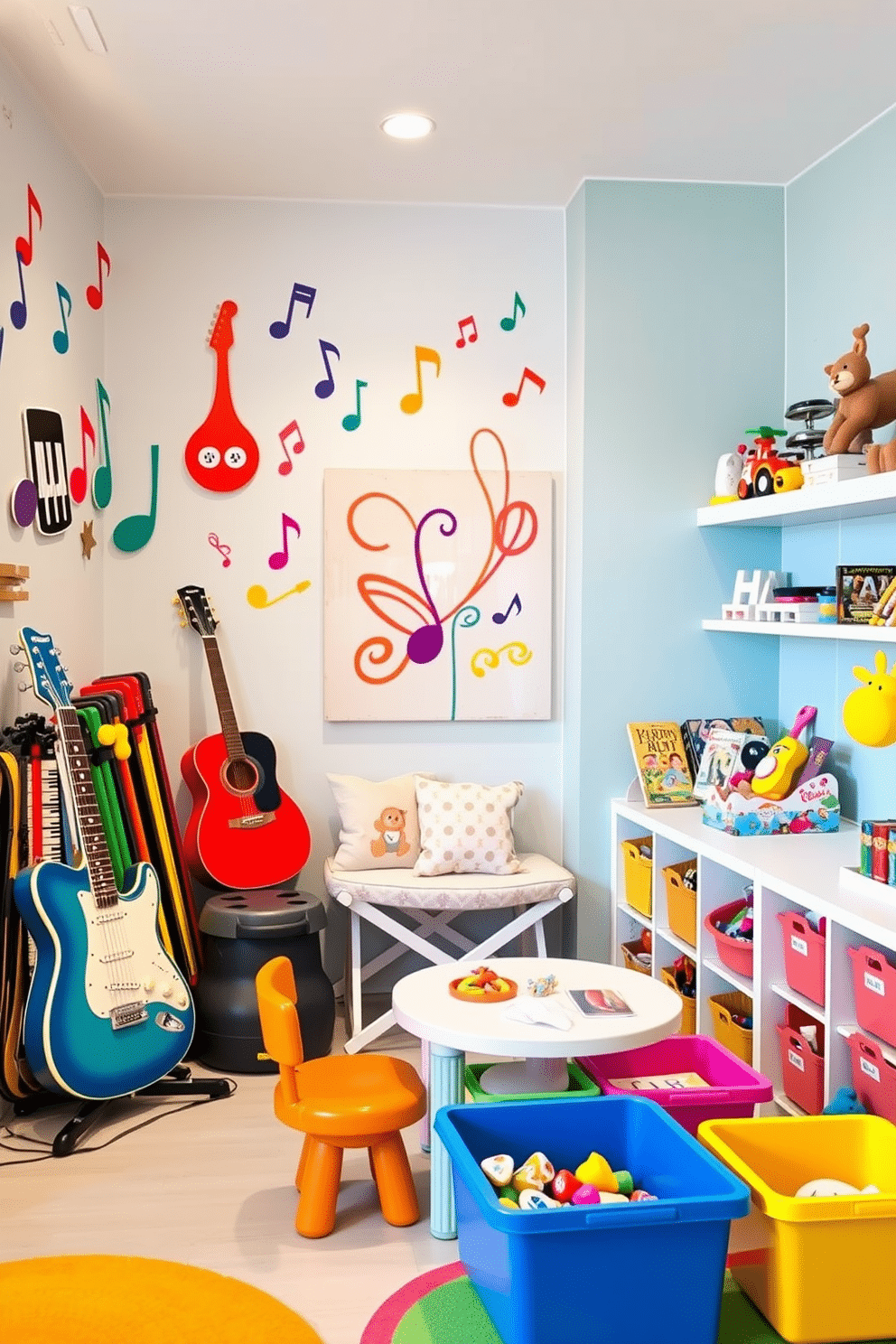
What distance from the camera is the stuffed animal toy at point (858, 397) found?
123 inches

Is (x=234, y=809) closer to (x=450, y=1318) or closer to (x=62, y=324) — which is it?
(x=62, y=324)

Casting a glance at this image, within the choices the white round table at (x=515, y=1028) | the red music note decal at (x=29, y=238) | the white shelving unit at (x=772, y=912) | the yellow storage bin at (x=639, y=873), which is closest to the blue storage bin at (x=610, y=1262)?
the white round table at (x=515, y=1028)

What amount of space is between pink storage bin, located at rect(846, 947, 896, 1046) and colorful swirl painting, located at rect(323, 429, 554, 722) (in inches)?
68.5

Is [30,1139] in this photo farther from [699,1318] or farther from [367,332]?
[367,332]

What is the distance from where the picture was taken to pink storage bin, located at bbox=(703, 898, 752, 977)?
3.04 m

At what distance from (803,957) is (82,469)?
250 centimetres

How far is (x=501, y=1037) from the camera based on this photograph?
7.65 ft

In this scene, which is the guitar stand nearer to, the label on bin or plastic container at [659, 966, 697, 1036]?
plastic container at [659, 966, 697, 1036]

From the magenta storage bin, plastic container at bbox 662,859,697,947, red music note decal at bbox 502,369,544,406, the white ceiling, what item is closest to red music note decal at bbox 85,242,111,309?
the white ceiling

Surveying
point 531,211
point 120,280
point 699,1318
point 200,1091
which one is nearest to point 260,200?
point 120,280

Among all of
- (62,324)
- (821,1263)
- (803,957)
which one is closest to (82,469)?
(62,324)

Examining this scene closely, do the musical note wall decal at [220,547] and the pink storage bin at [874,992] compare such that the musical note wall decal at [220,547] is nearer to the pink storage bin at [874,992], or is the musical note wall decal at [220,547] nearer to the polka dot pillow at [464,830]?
the polka dot pillow at [464,830]

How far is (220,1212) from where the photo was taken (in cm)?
268

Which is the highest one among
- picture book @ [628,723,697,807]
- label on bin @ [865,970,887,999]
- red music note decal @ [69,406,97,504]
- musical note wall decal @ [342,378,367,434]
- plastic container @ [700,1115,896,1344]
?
musical note wall decal @ [342,378,367,434]
